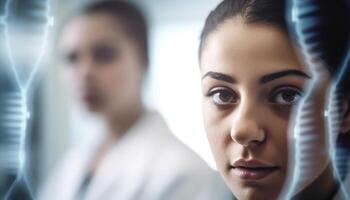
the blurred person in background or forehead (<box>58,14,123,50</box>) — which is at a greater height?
forehead (<box>58,14,123,50</box>)

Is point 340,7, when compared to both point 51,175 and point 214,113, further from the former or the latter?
point 51,175

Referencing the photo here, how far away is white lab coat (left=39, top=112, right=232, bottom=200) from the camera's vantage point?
1114mm

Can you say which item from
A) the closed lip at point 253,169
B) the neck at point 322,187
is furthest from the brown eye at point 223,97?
the neck at point 322,187

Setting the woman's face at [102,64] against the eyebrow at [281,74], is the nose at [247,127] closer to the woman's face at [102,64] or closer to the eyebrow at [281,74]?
the eyebrow at [281,74]

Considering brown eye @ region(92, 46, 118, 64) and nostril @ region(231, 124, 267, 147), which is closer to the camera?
nostril @ region(231, 124, 267, 147)

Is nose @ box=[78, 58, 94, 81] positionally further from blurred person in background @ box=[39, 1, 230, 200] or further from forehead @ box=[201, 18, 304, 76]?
forehead @ box=[201, 18, 304, 76]

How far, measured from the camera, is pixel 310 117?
1047 mm

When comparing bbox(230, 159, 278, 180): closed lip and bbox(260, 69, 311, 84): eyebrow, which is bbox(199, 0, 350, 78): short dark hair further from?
bbox(230, 159, 278, 180): closed lip

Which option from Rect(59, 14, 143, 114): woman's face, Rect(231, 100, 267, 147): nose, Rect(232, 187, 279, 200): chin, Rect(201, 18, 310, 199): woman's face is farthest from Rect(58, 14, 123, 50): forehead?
Rect(232, 187, 279, 200): chin

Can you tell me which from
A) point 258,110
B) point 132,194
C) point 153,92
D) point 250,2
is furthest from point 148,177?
point 250,2

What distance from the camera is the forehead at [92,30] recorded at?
1.16 meters

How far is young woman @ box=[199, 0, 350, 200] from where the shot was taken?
104 cm

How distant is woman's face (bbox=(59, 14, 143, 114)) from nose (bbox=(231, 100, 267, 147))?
0.76 ft

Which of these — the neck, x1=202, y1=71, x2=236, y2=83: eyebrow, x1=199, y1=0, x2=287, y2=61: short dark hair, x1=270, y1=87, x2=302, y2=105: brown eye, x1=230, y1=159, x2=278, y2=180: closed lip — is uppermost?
x1=199, y1=0, x2=287, y2=61: short dark hair
